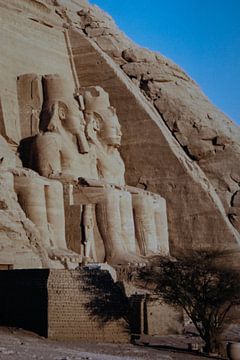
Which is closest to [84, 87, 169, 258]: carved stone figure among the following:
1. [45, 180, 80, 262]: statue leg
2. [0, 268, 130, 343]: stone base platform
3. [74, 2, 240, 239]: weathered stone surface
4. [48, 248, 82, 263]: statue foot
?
[45, 180, 80, 262]: statue leg

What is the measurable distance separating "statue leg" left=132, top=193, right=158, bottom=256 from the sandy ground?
7778 millimetres

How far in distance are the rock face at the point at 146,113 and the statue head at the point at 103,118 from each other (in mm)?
798

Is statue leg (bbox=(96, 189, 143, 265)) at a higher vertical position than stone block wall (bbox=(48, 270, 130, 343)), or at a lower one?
higher

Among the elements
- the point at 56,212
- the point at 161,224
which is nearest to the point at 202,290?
the point at 56,212

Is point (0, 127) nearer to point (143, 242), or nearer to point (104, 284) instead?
point (143, 242)

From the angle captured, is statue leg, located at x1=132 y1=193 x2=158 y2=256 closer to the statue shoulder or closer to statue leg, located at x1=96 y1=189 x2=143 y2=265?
statue leg, located at x1=96 y1=189 x2=143 y2=265

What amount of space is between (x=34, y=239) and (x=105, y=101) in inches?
331

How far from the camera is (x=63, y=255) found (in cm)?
1592

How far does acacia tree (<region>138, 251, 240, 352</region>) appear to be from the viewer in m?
12.7

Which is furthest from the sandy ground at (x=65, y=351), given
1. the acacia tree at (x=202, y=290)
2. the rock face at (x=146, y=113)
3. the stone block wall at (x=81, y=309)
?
the rock face at (x=146, y=113)

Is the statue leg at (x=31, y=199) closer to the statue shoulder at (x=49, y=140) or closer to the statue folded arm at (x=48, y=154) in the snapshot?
the statue folded arm at (x=48, y=154)

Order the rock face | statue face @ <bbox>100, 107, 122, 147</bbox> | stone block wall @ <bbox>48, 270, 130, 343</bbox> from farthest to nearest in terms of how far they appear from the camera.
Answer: statue face @ <bbox>100, 107, 122, 147</bbox>, the rock face, stone block wall @ <bbox>48, 270, 130, 343</bbox>

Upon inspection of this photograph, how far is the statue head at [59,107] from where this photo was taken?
792 inches

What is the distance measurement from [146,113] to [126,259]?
5757 millimetres
